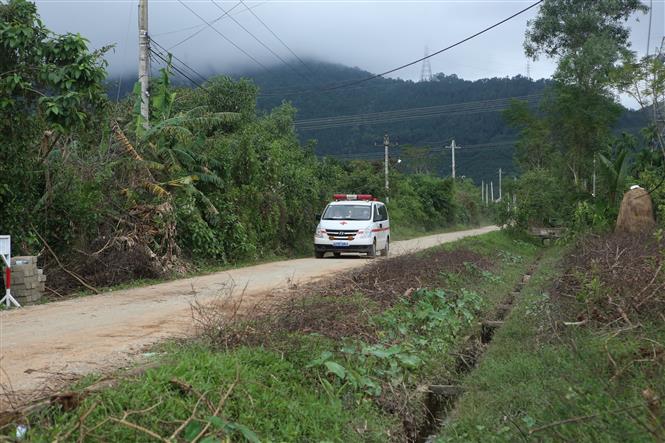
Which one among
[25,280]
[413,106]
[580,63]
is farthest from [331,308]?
[413,106]

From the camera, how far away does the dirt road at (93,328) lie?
6.13 meters

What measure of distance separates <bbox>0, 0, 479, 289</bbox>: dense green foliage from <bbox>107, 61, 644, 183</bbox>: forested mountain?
3582 centimetres

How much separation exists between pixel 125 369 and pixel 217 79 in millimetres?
25609

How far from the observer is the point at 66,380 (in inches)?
212

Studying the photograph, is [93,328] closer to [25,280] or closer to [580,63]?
[25,280]

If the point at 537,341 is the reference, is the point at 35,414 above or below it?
above

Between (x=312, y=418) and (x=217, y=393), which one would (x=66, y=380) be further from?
(x=312, y=418)

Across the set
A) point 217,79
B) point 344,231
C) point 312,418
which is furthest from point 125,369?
point 217,79

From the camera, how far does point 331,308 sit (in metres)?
8.73

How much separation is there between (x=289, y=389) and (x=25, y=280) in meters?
6.90

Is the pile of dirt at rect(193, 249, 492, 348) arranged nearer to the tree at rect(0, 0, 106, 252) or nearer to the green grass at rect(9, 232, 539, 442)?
the green grass at rect(9, 232, 539, 442)

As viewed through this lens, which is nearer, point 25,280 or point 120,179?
point 25,280

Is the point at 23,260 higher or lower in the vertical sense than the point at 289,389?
higher

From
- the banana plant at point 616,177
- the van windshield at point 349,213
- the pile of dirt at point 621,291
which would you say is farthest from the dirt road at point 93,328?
the banana plant at point 616,177
